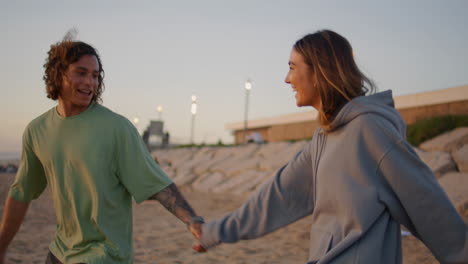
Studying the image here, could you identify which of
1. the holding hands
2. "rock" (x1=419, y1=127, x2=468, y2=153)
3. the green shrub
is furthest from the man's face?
the green shrub

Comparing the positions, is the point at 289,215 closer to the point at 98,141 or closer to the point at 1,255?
the point at 98,141

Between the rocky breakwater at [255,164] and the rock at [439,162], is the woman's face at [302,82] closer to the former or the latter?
the rocky breakwater at [255,164]

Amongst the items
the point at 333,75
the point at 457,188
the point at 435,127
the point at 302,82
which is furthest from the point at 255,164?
the point at 333,75

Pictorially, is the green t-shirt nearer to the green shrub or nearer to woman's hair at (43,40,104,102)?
woman's hair at (43,40,104,102)

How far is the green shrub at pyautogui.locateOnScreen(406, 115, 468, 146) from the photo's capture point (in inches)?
416

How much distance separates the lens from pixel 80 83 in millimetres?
2486

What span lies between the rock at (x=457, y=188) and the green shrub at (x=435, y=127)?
9.23ft

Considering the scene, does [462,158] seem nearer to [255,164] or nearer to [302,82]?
[255,164]

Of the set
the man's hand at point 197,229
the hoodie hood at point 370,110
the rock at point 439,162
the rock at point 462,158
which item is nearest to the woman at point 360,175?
the hoodie hood at point 370,110

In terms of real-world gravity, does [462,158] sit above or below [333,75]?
below

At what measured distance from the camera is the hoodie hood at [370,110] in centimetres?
192

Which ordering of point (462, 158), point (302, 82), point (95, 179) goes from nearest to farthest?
point (302, 82) < point (95, 179) < point (462, 158)

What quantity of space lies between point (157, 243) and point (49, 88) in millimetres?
4397

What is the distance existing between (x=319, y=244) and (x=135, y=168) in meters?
1.06
